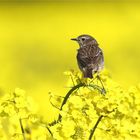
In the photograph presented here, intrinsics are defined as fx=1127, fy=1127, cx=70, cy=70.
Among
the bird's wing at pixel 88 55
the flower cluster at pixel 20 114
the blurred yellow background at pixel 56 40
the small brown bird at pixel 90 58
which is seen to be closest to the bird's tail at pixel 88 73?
the small brown bird at pixel 90 58

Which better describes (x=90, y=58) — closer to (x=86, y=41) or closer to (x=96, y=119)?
(x=86, y=41)

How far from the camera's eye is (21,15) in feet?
68.9

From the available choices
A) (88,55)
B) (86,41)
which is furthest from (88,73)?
(86,41)

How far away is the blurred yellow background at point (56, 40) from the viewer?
13.0 metres

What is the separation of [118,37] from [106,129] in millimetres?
12343

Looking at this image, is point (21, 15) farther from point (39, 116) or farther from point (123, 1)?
point (39, 116)

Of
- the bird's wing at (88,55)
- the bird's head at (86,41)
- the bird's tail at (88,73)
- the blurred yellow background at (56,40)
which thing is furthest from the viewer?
the blurred yellow background at (56,40)

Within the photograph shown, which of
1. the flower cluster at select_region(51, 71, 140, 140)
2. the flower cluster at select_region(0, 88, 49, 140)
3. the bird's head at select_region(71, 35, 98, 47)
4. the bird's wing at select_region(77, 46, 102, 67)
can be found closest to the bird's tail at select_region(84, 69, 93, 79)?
the bird's wing at select_region(77, 46, 102, 67)

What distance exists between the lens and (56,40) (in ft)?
56.9

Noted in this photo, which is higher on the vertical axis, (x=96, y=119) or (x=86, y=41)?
(x=86, y=41)

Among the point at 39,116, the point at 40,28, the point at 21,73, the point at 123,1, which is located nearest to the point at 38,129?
the point at 39,116

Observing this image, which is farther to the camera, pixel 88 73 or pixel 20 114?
pixel 88 73

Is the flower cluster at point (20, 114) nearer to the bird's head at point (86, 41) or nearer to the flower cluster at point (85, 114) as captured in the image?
the flower cluster at point (85, 114)

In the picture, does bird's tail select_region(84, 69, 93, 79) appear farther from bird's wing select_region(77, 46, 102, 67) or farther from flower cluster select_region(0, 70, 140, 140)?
flower cluster select_region(0, 70, 140, 140)
